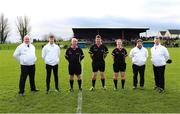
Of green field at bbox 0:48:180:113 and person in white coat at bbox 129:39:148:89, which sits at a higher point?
person in white coat at bbox 129:39:148:89

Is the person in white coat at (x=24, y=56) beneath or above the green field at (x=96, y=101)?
above

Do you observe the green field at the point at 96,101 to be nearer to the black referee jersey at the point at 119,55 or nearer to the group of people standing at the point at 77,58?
the group of people standing at the point at 77,58

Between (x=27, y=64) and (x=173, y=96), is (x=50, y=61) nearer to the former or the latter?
(x=27, y=64)

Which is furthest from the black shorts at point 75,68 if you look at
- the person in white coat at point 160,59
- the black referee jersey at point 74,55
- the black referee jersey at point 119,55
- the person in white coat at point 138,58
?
the person in white coat at point 160,59

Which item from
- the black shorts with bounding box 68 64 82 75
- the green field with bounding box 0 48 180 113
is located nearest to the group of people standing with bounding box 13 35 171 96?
the black shorts with bounding box 68 64 82 75

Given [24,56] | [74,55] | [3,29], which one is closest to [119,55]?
[74,55]

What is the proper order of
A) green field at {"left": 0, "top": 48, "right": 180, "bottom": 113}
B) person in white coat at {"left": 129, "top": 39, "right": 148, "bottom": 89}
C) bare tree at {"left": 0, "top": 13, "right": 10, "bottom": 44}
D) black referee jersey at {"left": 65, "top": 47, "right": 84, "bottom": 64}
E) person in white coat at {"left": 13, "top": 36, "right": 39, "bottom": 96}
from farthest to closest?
bare tree at {"left": 0, "top": 13, "right": 10, "bottom": 44}
person in white coat at {"left": 129, "top": 39, "right": 148, "bottom": 89}
black referee jersey at {"left": 65, "top": 47, "right": 84, "bottom": 64}
person in white coat at {"left": 13, "top": 36, "right": 39, "bottom": 96}
green field at {"left": 0, "top": 48, "right": 180, "bottom": 113}

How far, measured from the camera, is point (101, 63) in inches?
539

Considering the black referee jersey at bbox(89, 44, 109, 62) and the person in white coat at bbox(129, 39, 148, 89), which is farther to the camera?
the person in white coat at bbox(129, 39, 148, 89)

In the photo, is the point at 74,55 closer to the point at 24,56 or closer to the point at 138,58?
the point at 24,56

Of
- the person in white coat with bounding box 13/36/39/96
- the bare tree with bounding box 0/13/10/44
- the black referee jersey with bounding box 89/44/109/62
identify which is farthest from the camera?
the bare tree with bounding box 0/13/10/44

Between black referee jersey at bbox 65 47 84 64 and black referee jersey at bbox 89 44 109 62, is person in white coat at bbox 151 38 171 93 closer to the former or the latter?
black referee jersey at bbox 89 44 109 62

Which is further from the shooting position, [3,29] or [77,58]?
[3,29]

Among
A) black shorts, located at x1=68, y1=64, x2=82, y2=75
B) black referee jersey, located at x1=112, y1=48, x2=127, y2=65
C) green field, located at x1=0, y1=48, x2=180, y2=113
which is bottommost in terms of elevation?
green field, located at x1=0, y1=48, x2=180, y2=113
